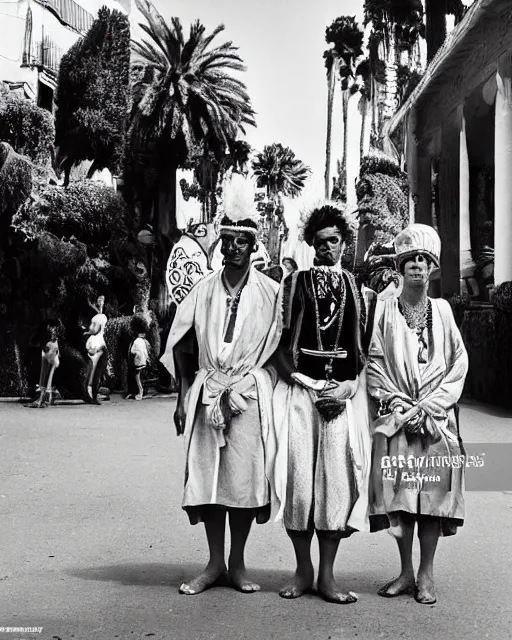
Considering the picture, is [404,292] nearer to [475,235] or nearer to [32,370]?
[32,370]

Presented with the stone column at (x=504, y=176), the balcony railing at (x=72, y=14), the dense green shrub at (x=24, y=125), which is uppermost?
the balcony railing at (x=72, y=14)

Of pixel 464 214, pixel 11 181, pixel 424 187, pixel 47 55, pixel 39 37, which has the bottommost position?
pixel 464 214

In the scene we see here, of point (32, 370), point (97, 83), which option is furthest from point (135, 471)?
point (97, 83)

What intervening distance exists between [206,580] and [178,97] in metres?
24.7

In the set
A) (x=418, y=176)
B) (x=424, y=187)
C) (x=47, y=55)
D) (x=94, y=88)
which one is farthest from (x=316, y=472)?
(x=94, y=88)

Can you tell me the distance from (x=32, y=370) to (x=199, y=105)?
13.4 m

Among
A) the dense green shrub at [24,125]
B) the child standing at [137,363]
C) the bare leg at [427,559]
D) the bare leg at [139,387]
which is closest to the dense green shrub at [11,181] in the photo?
the dense green shrub at [24,125]

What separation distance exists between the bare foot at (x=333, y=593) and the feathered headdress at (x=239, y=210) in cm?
200

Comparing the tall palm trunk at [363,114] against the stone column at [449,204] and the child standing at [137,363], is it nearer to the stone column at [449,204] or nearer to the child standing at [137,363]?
the stone column at [449,204]

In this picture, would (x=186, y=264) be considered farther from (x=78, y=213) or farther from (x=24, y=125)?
(x=78, y=213)

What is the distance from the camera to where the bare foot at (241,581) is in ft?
15.5

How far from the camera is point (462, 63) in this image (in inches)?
798

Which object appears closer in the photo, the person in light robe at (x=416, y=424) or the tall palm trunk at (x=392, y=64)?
the person in light robe at (x=416, y=424)

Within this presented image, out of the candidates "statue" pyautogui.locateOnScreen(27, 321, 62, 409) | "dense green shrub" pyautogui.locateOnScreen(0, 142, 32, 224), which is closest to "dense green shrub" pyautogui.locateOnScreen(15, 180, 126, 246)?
"dense green shrub" pyautogui.locateOnScreen(0, 142, 32, 224)
